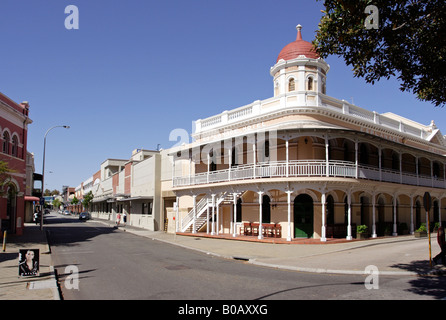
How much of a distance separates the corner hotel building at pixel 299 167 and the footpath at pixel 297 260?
8.60 ft

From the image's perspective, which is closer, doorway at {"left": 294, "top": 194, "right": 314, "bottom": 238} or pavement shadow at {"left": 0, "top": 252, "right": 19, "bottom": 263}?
pavement shadow at {"left": 0, "top": 252, "right": 19, "bottom": 263}

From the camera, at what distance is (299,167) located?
69.9ft

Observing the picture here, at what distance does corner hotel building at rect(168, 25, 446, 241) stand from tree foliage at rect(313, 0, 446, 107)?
9.49 metres

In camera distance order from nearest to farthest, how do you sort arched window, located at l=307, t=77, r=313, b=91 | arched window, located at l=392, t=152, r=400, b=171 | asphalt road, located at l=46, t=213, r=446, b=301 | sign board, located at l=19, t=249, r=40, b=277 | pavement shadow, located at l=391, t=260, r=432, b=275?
1. asphalt road, located at l=46, t=213, r=446, b=301
2. sign board, located at l=19, t=249, r=40, b=277
3. pavement shadow, located at l=391, t=260, r=432, b=275
4. arched window, located at l=307, t=77, r=313, b=91
5. arched window, located at l=392, t=152, r=400, b=171

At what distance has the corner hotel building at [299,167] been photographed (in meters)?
21.5

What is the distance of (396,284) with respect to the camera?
9.99 m

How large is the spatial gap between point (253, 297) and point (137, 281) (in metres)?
3.63

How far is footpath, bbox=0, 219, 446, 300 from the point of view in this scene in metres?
9.78

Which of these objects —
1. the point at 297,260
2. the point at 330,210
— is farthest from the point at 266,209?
the point at 297,260

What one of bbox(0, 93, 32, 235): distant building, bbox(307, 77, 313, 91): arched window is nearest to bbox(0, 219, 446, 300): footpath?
bbox(0, 93, 32, 235): distant building

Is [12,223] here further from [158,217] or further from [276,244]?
[276,244]

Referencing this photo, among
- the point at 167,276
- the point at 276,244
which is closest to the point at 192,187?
the point at 276,244

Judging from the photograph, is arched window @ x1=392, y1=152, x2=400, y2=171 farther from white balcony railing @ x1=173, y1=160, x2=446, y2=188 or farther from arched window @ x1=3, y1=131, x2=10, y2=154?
arched window @ x1=3, y1=131, x2=10, y2=154

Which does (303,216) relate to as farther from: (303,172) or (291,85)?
(291,85)
